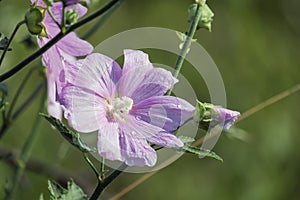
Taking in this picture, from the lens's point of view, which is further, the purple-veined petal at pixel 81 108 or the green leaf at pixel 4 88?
the green leaf at pixel 4 88

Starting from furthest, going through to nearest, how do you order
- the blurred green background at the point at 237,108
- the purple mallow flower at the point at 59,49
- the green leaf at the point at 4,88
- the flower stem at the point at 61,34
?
1. the blurred green background at the point at 237,108
2. the green leaf at the point at 4,88
3. the purple mallow flower at the point at 59,49
4. the flower stem at the point at 61,34

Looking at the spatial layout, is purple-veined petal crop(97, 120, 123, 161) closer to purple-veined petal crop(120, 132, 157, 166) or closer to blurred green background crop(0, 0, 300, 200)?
purple-veined petal crop(120, 132, 157, 166)

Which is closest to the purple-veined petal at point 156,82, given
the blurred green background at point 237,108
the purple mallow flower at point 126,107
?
the purple mallow flower at point 126,107

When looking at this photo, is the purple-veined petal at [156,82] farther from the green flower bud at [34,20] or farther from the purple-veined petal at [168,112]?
the green flower bud at [34,20]

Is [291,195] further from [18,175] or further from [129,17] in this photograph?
[18,175]

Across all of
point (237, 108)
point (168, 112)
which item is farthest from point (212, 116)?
point (237, 108)

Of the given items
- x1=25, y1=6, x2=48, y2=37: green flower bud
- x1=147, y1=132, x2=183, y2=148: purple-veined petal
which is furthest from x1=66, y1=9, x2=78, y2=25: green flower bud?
x1=147, y1=132, x2=183, y2=148: purple-veined petal

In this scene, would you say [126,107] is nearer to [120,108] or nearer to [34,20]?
[120,108]
